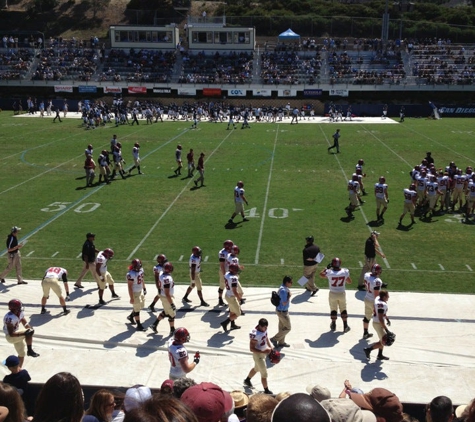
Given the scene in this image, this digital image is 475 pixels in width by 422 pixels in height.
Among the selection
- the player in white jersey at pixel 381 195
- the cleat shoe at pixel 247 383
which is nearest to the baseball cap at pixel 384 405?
the cleat shoe at pixel 247 383

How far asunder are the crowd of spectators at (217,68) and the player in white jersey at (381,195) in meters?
39.0

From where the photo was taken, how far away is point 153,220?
18.4 m

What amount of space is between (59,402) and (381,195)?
15.4 m

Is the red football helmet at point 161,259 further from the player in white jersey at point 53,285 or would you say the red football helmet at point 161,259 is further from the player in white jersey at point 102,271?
the player in white jersey at point 53,285

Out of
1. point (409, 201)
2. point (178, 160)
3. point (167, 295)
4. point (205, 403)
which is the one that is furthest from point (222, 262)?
point (178, 160)

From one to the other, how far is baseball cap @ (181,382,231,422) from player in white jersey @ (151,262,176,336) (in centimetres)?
604

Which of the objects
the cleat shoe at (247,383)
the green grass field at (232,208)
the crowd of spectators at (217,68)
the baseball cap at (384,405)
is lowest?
the cleat shoe at (247,383)

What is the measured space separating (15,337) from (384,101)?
50.2m

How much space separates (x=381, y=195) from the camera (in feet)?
59.4

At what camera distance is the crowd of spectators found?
55719mm

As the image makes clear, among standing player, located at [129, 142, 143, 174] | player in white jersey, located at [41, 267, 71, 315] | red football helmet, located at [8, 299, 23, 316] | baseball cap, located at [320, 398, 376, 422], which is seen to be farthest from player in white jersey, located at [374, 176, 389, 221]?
baseball cap, located at [320, 398, 376, 422]

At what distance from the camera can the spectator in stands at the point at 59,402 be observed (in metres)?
3.93

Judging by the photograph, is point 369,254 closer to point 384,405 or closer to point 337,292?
point 337,292

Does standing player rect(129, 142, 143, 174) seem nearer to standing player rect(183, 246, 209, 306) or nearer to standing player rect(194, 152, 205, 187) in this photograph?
standing player rect(194, 152, 205, 187)
